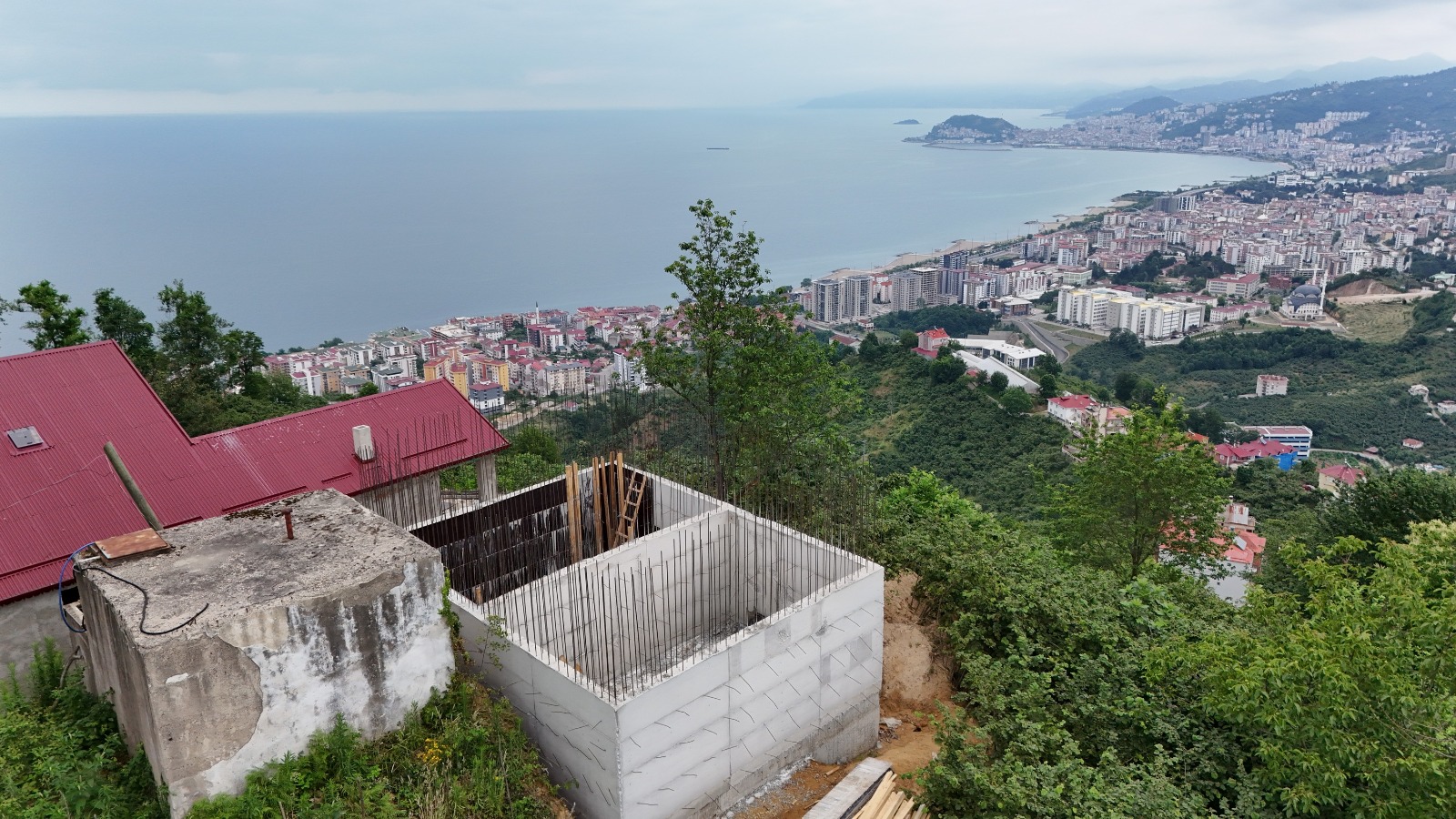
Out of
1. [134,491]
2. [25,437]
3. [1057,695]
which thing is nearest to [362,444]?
[25,437]

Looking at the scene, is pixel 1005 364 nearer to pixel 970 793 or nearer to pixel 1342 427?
pixel 1342 427

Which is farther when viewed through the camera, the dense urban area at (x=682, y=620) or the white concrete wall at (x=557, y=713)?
the white concrete wall at (x=557, y=713)

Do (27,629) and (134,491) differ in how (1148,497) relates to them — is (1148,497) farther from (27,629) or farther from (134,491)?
(27,629)

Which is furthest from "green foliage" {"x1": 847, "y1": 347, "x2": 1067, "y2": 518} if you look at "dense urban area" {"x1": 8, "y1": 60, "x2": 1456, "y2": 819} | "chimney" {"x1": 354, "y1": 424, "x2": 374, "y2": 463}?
"chimney" {"x1": 354, "y1": 424, "x2": 374, "y2": 463}

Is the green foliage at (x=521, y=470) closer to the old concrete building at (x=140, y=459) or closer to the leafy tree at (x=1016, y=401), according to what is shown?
the old concrete building at (x=140, y=459)

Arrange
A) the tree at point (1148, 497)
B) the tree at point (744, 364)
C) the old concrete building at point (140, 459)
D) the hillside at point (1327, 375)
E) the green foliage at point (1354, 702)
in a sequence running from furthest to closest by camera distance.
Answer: the hillside at point (1327, 375), the tree at point (1148, 497), the tree at point (744, 364), the old concrete building at point (140, 459), the green foliage at point (1354, 702)

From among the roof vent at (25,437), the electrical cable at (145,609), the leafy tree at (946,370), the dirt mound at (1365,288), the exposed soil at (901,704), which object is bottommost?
the dirt mound at (1365,288)

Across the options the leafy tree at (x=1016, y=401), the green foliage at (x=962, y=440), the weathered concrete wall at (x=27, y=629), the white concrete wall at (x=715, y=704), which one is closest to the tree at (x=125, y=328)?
the weathered concrete wall at (x=27, y=629)
